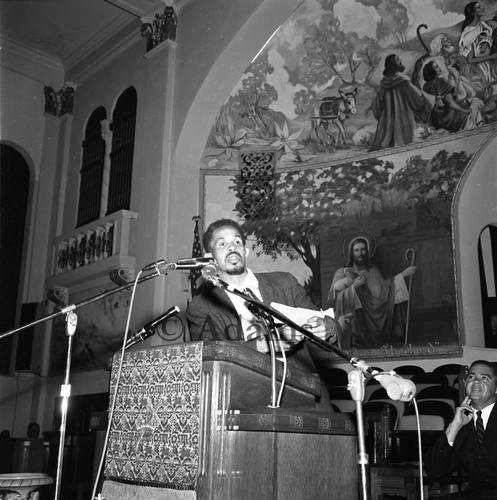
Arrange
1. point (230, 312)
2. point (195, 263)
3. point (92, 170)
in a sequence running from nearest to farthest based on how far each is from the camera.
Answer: point (195, 263)
point (230, 312)
point (92, 170)

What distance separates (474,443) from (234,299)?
2123 mm

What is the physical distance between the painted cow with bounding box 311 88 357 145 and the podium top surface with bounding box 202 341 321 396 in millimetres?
8077

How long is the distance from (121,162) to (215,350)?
32.9 feet

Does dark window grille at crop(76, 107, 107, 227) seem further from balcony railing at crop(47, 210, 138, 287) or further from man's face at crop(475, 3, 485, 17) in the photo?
man's face at crop(475, 3, 485, 17)

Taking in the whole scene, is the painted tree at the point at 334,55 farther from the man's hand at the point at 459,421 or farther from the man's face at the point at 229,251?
the man's face at the point at 229,251

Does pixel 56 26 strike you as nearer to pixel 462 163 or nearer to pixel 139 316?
pixel 139 316

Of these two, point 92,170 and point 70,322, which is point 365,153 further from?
point 70,322

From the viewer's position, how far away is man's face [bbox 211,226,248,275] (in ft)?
12.4

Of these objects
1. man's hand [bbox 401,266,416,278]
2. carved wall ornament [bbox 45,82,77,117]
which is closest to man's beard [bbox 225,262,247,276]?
man's hand [bbox 401,266,416,278]

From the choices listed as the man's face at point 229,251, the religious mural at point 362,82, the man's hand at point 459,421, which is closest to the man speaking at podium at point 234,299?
the man's face at point 229,251

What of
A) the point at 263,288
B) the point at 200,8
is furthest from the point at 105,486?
the point at 200,8

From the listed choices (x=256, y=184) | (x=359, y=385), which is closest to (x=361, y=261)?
(x=256, y=184)

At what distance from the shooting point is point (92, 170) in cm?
1331

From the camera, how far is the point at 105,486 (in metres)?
3.20
